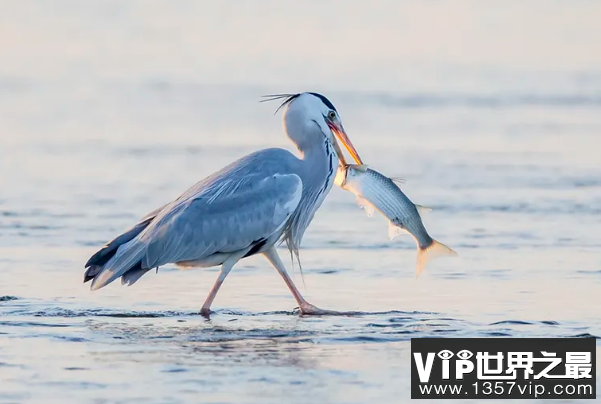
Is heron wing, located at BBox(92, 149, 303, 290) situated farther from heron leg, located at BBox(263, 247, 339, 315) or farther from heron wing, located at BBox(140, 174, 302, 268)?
heron leg, located at BBox(263, 247, 339, 315)

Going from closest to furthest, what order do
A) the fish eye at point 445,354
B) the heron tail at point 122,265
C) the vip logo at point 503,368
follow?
the vip logo at point 503,368
the fish eye at point 445,354
the heron tail at point 122,265

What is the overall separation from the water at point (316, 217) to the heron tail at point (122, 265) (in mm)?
243

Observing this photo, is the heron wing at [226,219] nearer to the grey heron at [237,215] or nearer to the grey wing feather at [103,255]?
the grey heron at [237,215]

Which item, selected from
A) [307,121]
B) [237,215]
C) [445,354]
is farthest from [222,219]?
[445,354]

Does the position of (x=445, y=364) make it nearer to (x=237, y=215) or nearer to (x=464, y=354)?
(x=464, y=354)

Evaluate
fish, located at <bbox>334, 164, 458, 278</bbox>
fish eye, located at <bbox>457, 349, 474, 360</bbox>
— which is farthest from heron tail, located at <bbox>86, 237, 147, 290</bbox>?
fish eye, located at <bbox>457, 349, 474, 360</bbox>

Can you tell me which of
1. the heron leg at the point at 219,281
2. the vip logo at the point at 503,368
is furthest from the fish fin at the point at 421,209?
the vip logo at the point at 503,368

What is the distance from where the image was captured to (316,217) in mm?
14367

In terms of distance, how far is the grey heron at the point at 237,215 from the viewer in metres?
10.2

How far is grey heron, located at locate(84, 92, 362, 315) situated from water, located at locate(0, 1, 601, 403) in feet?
1.09

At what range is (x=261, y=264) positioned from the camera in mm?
12125

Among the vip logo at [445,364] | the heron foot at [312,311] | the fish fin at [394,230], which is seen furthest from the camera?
the fish fin at [394,230]

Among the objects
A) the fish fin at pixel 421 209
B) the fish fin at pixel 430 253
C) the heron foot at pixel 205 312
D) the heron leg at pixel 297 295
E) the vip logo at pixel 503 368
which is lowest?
the vip logo at pixel 503 368

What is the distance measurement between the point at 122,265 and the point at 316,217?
4572 millimetres
